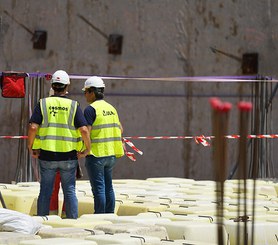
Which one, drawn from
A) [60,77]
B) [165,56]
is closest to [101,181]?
[60,77]

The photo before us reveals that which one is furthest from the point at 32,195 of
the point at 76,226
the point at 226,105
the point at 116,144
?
the point at 226,105

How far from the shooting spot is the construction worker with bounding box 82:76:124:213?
11.2 m

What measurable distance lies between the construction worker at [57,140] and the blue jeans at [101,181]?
0.55 metres

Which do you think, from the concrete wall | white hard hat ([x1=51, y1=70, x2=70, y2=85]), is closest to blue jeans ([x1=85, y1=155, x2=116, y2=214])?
white hard hat ([x1=51, y1=70, x2=70, y2=85])

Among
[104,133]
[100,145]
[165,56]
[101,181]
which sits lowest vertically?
[101,181]

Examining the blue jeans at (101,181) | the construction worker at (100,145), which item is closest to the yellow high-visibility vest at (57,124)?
the construction worker at (100,145)

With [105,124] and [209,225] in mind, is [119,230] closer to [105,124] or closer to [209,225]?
[209,225]

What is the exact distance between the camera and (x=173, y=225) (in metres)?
8.42

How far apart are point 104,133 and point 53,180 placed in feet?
3.61

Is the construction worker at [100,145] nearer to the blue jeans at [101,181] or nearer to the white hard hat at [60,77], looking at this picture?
the blue jeans at [101,181]

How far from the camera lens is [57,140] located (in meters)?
10.6

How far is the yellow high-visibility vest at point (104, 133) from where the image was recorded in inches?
446

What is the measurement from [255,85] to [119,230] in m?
11.4

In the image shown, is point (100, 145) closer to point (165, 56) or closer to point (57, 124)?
point (57, 124)
